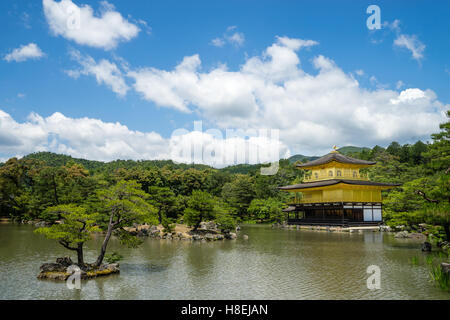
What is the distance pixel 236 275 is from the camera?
12055 millimetres

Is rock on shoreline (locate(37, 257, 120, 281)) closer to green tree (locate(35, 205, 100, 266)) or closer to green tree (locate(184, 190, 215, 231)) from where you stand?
green tree (locate(35, 205, 100, 266))

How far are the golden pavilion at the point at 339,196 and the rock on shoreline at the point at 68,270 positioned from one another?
2505 cm

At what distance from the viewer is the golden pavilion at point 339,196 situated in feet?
109

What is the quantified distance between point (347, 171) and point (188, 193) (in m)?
21.9

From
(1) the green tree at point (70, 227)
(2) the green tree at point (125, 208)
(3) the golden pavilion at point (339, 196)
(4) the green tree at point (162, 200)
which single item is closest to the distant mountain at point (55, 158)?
(4) the green tree at point (162, 200)

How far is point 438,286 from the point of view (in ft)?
32.8

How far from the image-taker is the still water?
9.52 meters

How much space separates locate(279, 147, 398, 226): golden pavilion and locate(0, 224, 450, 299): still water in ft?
47.2

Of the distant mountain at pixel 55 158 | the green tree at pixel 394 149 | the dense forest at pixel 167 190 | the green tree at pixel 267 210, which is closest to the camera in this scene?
the dense forest at pixel 167 190

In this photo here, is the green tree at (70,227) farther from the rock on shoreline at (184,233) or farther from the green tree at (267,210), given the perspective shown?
the green tree at (267,210)
